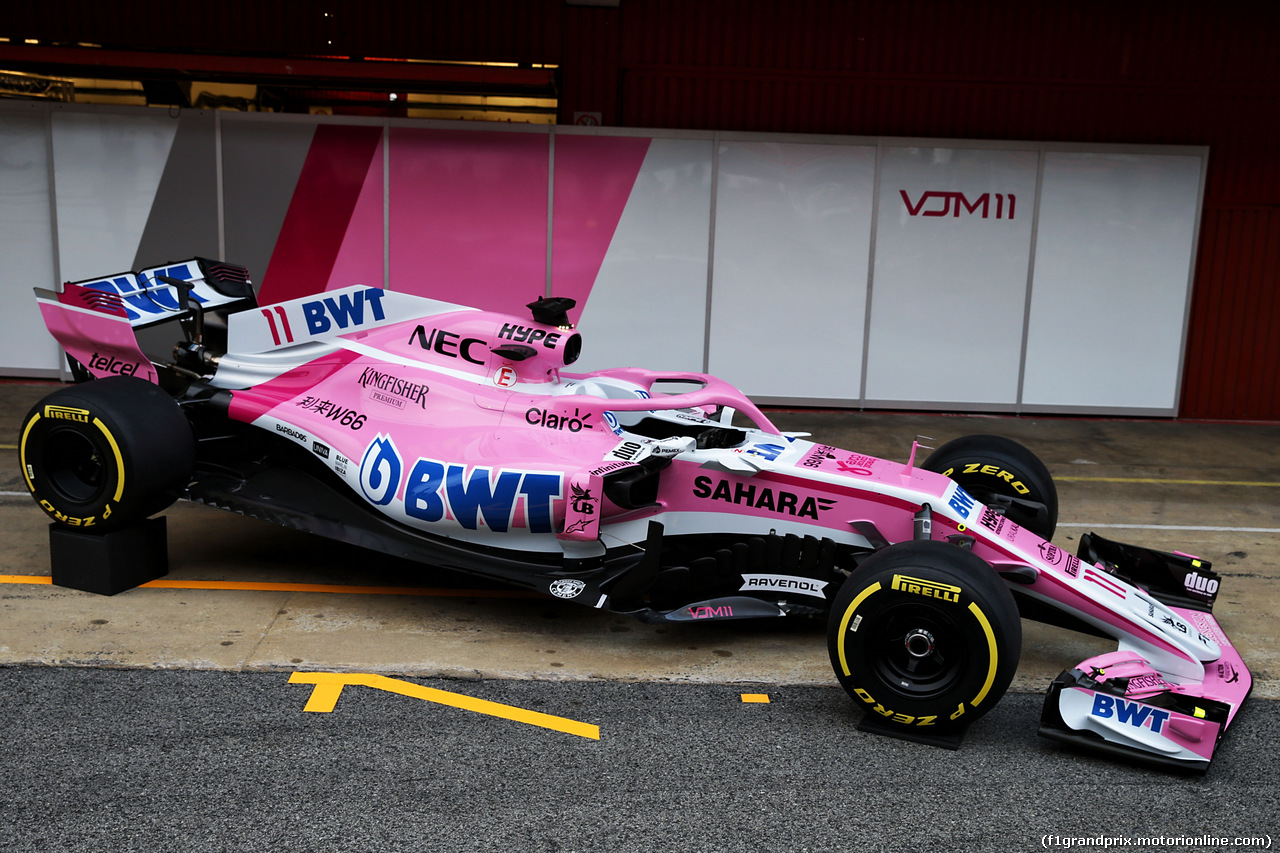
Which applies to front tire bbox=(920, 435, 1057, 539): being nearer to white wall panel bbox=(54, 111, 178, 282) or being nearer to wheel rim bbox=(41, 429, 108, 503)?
wheel rim bbox=(41, 429, 108, 503)

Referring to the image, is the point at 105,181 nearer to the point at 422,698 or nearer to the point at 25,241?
the point at 25,241

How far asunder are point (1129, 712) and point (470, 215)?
27.4 ft

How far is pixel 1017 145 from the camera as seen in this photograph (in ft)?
36.4

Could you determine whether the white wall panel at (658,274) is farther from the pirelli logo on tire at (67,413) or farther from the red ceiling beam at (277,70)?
the pirelli logo on tire at (67,413)

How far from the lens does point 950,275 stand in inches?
447

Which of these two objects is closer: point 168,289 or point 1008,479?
point 1008,479

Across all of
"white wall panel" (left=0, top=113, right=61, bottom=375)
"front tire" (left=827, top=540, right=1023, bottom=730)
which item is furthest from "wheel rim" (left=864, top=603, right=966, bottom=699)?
"white wall panel" (left=0, top=113, right=61, bottom=375)

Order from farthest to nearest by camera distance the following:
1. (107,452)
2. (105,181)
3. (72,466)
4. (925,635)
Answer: (105,181) → (72,466) → (107,452) → (925,635)

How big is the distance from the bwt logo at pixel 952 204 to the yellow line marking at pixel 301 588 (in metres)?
6.83

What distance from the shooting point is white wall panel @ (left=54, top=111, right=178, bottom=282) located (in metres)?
11.0

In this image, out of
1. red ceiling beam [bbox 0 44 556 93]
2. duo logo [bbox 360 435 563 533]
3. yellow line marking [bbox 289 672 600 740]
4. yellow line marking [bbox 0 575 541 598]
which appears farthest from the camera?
red ceiling beam [bbox 0 44 556 93]

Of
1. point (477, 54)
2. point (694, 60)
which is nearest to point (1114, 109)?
point (694, 60)

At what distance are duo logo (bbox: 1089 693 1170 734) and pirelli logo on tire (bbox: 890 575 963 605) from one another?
74 cm

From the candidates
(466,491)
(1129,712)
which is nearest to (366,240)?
(466,491)
